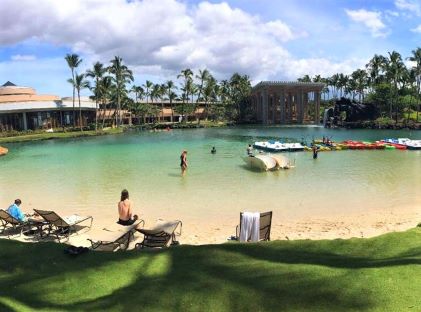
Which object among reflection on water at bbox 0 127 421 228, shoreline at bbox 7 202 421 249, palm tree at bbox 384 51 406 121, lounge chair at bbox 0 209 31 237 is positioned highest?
palm tree at bbox 384 51 406 121

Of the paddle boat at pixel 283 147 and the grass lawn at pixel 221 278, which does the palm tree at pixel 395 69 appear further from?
the grass lawn at pixel 221 278

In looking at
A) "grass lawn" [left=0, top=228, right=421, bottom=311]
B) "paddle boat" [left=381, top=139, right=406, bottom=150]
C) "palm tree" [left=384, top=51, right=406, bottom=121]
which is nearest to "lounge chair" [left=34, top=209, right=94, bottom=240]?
"grass lawn" [left=0, top=228, right=421, bottom=311]

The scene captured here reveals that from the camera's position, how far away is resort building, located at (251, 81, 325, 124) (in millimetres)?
109562

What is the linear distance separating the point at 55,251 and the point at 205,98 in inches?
4640

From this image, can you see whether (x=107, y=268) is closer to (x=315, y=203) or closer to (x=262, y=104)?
(x=315, y=203)

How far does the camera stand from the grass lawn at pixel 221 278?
227 inches

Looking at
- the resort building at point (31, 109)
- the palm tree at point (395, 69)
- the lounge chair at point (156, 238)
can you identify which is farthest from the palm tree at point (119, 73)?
the lounge chair at point (156, 238)

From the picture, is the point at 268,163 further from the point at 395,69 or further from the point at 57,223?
the point at 395,69

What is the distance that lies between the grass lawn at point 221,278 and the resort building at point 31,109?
8548 centimetres

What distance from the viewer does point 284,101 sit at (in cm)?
11206

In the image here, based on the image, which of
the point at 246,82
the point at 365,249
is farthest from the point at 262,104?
the point at 365,249

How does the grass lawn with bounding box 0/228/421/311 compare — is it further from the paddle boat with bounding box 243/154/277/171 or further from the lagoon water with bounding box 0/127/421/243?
the paddle boat with bounding box 243/154/277/171

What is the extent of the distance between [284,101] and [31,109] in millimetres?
60064

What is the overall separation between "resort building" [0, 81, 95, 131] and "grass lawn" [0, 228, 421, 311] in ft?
280
